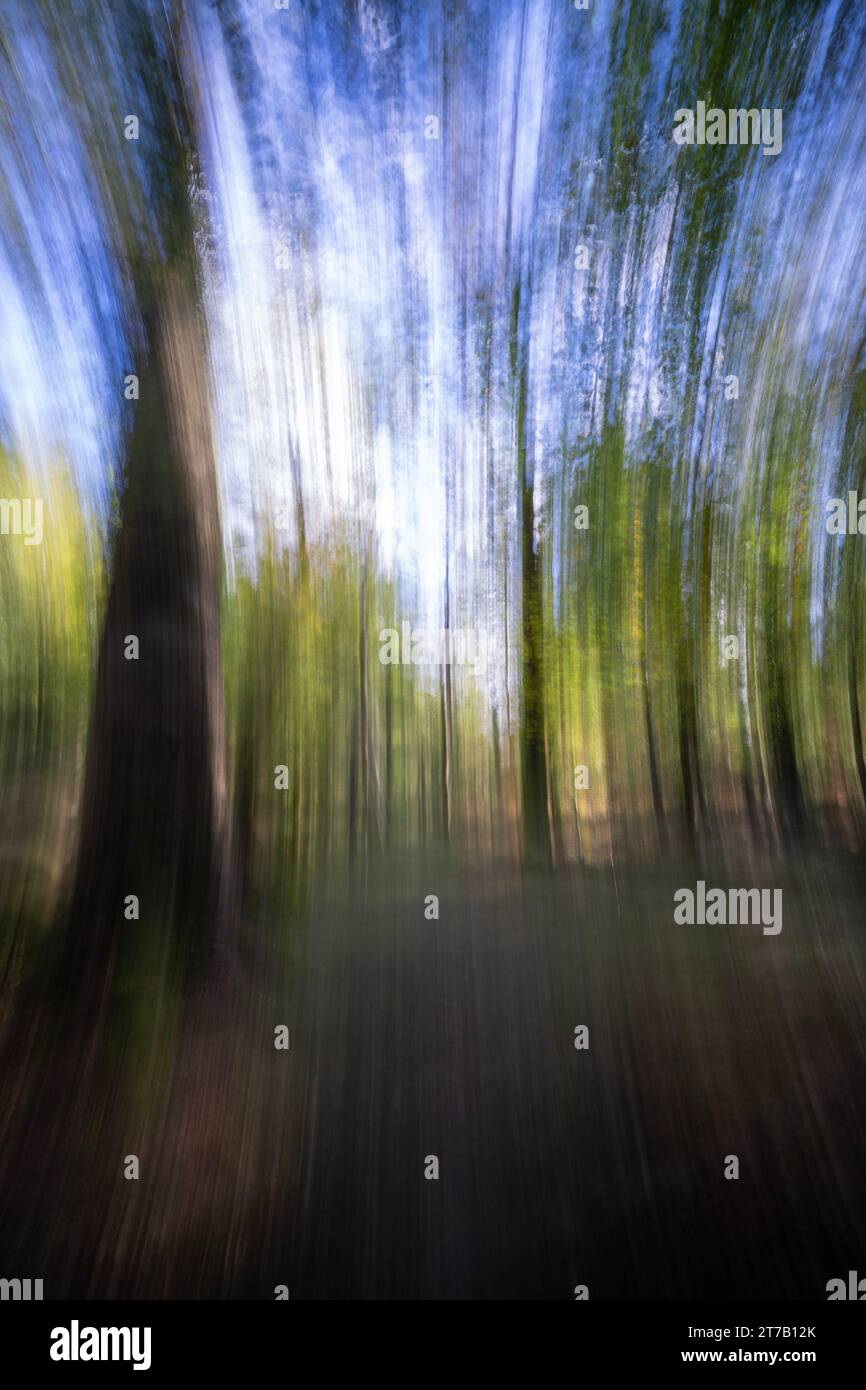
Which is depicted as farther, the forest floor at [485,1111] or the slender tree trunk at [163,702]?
the slender tree trunk at [163,702]

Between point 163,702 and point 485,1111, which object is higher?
point 163,702

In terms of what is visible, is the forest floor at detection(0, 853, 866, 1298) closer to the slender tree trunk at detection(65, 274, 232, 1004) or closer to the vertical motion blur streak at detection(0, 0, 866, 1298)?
the vertical motion blur streak at detection(0, 0, 866, 1298)

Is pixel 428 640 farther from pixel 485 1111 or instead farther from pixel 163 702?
pixel 485 1111

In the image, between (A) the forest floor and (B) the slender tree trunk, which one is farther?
(B) the slender tree trunk

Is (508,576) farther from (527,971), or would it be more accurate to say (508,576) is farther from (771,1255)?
(771,1255)

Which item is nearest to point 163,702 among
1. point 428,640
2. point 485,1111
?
point 428,640

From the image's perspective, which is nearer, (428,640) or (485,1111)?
(485,1111)

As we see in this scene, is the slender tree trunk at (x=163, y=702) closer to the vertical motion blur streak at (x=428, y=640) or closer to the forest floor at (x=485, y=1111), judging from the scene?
the vertical motion blur streak at (x=428, y=640)

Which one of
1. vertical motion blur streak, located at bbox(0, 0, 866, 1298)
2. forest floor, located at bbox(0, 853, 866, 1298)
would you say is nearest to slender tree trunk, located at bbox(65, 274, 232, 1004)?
vertical motion blur streak, located at bbox(0, 0, 866, 1298)

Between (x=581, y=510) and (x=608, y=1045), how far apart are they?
770 mm

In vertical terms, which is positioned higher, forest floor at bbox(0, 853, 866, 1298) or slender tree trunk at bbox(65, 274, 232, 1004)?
slender tree trunk at bbox(65, 274, 232, 1004)

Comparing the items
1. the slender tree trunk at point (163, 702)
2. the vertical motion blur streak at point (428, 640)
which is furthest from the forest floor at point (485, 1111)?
the slender tree trunk at point (163, 702)

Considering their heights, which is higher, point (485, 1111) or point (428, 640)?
point (428, 640)
